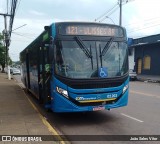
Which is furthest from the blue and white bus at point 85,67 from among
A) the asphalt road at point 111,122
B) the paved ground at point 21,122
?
the paved ground at point 21,122

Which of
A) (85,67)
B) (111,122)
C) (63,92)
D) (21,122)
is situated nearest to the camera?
(63,92)

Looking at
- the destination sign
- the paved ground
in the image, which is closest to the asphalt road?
the paved ground

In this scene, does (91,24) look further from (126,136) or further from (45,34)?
(126,136)

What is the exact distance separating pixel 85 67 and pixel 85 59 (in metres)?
0.25

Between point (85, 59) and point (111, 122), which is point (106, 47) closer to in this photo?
point (85, 59)

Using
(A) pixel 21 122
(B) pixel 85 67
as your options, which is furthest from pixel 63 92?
(A) pixel 21 122

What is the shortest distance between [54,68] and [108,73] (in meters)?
1.66

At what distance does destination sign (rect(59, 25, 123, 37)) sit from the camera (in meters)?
8.88

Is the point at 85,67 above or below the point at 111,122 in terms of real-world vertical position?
above

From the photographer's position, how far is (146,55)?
42375 mm

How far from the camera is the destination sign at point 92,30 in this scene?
8.88m

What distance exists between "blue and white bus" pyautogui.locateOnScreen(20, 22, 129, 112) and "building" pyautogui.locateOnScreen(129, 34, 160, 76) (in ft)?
94.1

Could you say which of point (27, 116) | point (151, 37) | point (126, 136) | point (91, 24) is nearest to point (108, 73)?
point (91, 24)

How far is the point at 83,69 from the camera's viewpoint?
8.65 meters
